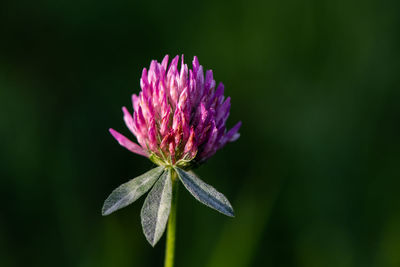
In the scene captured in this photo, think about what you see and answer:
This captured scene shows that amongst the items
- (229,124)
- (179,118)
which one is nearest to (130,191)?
(179,118)

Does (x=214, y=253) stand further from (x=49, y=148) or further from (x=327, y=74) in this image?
(x=327, y=74)

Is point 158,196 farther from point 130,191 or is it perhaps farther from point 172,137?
point 172,137

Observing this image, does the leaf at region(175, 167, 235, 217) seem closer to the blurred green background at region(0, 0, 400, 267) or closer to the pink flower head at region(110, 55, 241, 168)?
the pink flower head at region(110, 55, 241, 168)

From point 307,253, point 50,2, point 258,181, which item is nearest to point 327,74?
point 258,181

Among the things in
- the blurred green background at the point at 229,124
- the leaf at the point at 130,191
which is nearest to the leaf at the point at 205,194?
the leaf at the point at 130,191

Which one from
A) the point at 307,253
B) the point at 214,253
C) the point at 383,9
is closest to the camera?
the point at 214,253

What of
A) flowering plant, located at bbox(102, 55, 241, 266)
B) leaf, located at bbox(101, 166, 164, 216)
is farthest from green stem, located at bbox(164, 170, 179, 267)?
leaf, located at bbox(101, 166, 164, 216)

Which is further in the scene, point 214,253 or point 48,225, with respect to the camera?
point 48,225
